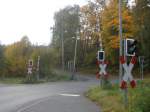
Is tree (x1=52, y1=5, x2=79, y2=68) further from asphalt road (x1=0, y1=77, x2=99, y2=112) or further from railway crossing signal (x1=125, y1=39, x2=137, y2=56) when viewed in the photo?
railway crossing signal (x1=125, y1=39, x2=137, y2=56)

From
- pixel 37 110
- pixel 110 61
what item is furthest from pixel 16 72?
pixel 37 110

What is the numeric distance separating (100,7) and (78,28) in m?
17.2

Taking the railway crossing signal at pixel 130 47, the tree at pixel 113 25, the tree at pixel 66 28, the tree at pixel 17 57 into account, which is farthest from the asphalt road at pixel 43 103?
the tree at pixel 66 28

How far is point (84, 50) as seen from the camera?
91250 mm

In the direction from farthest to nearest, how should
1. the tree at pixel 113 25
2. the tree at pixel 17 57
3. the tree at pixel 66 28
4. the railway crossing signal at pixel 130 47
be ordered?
the tree at pixel 66 28, the tree at pixel 17 57, the tree at pixel 113 25, the railway crossing signal at pixel 130 47

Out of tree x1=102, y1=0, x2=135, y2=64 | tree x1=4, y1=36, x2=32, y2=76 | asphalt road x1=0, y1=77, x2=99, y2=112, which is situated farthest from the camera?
tree x1=4, y1=36, x2=32, y2=76

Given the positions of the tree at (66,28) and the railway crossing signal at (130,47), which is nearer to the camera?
the railway crossing signal at (130,47)

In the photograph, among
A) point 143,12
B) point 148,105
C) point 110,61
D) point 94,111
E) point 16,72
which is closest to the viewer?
point 148,105

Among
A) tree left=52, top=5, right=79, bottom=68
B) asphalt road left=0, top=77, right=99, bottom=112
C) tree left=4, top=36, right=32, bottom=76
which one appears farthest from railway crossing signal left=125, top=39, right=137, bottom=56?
tree left=52, top=5, right=79, bottom=68

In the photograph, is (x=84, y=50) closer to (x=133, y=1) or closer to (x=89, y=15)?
(x=89, y=15)

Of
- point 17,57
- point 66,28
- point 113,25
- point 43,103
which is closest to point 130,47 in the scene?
point 43,103

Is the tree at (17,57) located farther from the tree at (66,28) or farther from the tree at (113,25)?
the tree at (66,28)

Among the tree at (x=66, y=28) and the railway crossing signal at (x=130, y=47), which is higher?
the tree at (x=66, y=28)

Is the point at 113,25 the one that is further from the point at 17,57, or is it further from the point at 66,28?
the point at 66,28
